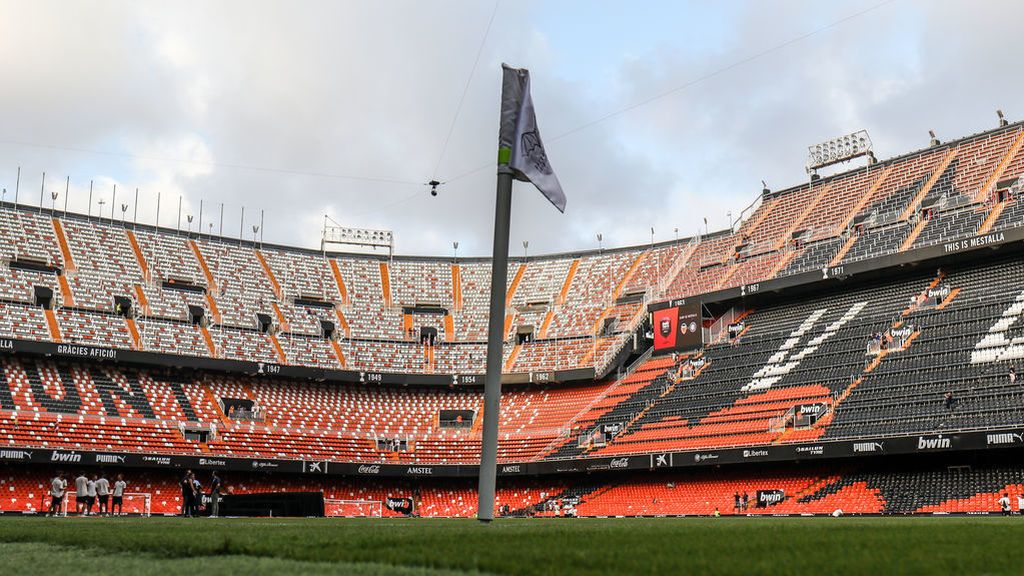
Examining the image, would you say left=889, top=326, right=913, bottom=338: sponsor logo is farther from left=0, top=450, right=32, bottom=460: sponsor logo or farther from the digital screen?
left=0, top=450, right=32, bottom=460: sponsor logo

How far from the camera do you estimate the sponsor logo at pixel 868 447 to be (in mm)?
35219

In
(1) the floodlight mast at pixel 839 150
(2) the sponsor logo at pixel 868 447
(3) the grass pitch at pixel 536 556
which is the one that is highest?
(1) the floodlight mast at pixel 839 150

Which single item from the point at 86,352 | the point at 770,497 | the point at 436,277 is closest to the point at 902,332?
the point at 770,497

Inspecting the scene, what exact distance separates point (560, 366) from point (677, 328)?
7054mm

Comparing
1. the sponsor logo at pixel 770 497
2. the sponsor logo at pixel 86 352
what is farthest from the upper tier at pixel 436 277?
the sponsor logo at pixel 770 497

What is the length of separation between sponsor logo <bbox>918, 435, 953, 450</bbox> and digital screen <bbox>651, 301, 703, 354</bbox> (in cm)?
1781

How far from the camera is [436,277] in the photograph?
63938mm

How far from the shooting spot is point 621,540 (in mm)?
8422

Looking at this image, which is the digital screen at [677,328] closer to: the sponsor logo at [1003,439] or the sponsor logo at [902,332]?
the sponsor logo at [902,332]

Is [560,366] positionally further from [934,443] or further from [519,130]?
[519,130]

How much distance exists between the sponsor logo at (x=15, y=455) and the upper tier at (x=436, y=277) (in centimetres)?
800

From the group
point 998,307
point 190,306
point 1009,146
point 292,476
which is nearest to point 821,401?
point 998,307

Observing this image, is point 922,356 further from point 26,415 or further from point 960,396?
point 26,415

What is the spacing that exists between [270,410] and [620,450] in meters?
18.7
